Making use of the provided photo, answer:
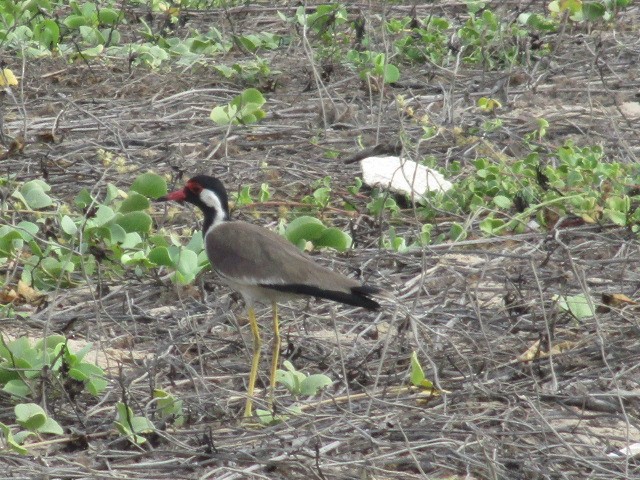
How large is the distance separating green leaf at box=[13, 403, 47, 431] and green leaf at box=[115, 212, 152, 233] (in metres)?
1.99

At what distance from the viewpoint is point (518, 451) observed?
4.62 meters

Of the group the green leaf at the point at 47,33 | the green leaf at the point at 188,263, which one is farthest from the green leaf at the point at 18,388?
the green leaf at the point at 47,33

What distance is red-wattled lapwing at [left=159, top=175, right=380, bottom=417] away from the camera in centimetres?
516

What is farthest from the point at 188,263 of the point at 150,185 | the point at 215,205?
the point at 150,185

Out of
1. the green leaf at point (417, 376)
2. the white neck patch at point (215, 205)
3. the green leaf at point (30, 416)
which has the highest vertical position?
the green leaf at point (30, 416)

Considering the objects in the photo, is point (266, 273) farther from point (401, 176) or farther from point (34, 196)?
point (401, 176)

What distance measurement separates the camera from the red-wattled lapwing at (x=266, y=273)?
5.16 metres

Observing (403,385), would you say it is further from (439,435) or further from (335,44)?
(335,44)

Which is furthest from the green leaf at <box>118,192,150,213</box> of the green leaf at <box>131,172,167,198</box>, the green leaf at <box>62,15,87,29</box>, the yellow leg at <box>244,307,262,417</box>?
the green leaf at <box>62,15,87,29</box>

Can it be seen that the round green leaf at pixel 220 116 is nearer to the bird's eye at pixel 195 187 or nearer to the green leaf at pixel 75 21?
the bird's eye at pixel 195 187

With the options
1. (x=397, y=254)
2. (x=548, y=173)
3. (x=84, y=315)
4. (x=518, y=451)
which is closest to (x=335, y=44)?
(x=548, y=173)

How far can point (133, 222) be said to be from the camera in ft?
21.5

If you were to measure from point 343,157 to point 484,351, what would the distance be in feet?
9.34

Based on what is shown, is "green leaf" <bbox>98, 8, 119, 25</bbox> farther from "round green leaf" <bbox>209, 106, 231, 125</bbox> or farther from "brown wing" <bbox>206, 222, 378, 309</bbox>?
"brown wing" <bbox>206, 222, 378, 309</bbox>
